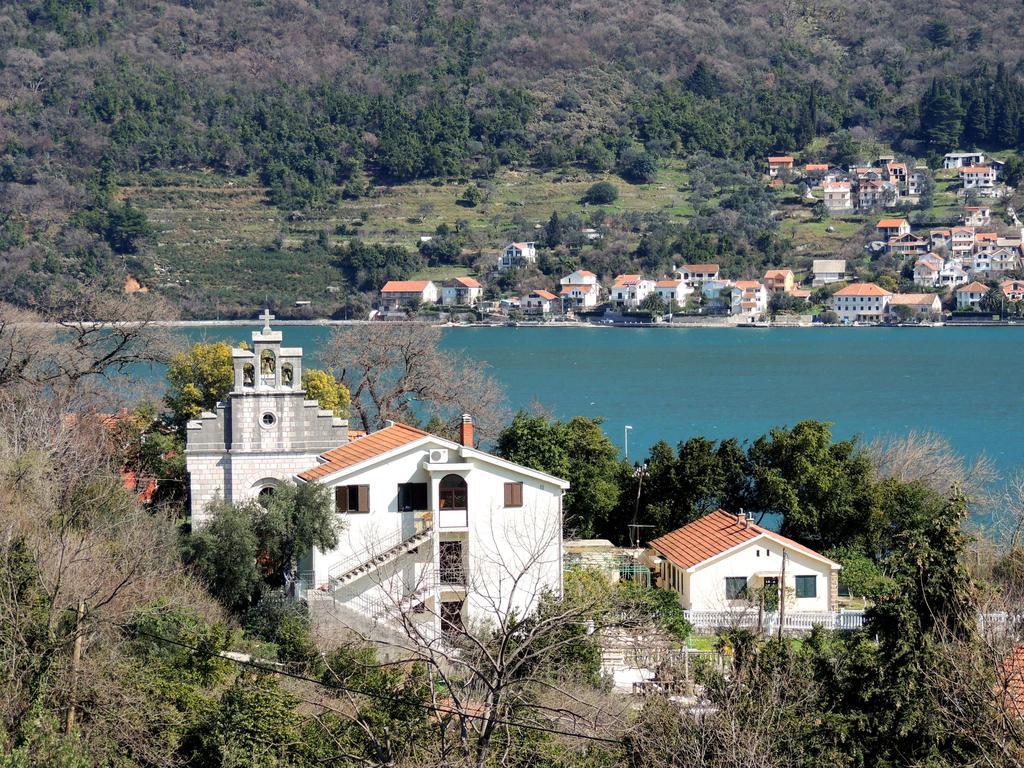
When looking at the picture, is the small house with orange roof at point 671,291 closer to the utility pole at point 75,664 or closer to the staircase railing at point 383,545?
the staircase railing at point 383,545

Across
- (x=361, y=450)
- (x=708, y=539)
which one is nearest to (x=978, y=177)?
(x=708, y=539)

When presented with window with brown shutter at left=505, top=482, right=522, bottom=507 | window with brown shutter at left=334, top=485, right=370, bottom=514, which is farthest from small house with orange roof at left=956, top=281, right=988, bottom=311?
window with brown shutter at left=334, top=485, right=370, bottom=514

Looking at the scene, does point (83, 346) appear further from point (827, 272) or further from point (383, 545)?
point (827, 272)

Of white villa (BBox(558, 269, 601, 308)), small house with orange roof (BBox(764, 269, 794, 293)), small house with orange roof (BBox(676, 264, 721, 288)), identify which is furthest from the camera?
small house with orange roof (BBox(676, 264, 721, 288))

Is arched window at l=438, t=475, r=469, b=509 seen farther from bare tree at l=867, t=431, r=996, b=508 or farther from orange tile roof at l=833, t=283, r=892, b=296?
orange tile roof at l=833, t=283, r=892, b=296

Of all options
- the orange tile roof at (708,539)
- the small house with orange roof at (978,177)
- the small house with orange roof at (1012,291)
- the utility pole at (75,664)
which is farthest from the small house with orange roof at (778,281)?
the utility pole at (75,664)

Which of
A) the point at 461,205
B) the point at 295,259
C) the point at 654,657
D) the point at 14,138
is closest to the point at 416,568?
the point at 654,657
